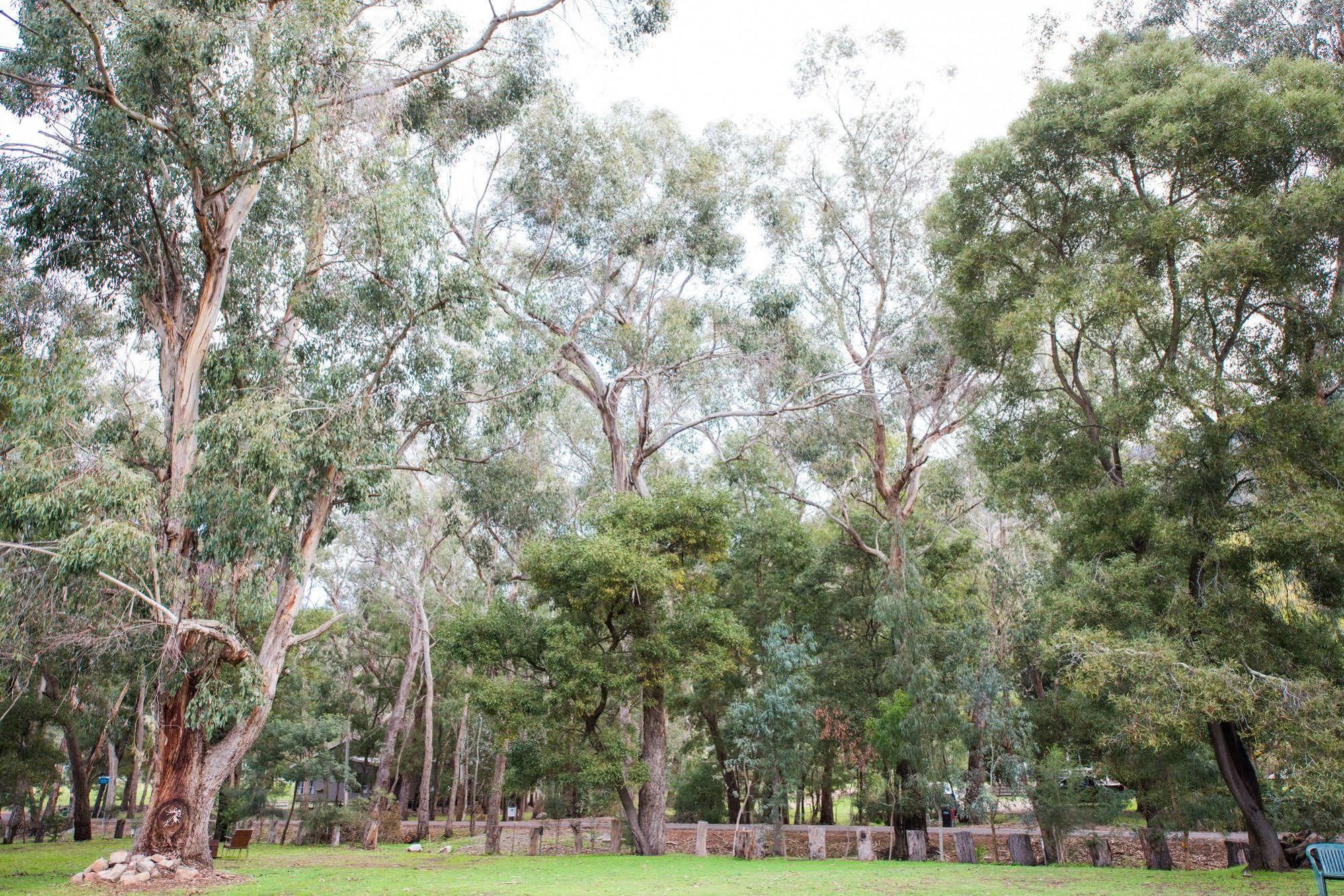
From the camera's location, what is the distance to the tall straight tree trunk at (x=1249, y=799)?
10422mm

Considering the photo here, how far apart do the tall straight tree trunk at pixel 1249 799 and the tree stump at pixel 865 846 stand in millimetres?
6874

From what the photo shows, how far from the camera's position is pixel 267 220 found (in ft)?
45.7

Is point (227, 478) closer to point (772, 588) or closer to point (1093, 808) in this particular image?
point (772, 588)

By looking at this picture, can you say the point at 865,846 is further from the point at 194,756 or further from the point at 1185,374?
the point at 194,756

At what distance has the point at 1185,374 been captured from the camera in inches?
400

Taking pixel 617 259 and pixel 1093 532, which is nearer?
pixel 1093 532

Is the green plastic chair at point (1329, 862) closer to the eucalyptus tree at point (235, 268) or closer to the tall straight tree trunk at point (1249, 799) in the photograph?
the tall straight tree trunk at point (1249, 799)

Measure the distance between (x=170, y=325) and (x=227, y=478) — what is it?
3297mm

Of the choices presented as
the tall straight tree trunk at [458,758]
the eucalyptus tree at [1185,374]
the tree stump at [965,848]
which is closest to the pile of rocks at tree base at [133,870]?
the eucalyptus tree at [1185,374]

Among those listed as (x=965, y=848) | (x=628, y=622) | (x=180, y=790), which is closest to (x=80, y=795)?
(x=180, y=790)

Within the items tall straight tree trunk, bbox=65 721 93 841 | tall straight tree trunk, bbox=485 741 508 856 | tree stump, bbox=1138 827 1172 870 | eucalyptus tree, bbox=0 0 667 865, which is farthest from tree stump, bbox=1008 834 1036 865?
tall straight tree trunk, bbox=65 721 93 841

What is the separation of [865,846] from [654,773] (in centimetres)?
450

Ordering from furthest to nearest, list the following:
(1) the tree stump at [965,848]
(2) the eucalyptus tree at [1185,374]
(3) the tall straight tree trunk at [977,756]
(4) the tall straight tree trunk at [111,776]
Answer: (4) the tall straight tree trunk at [111,776] < (3) the tall straight tree trunk at [977,756] < (1) the tree stump at [965,848] < (2) the eucalyptus tree at [1185,374]

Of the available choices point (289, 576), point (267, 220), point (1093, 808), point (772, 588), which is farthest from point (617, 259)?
point (1093, 808)
